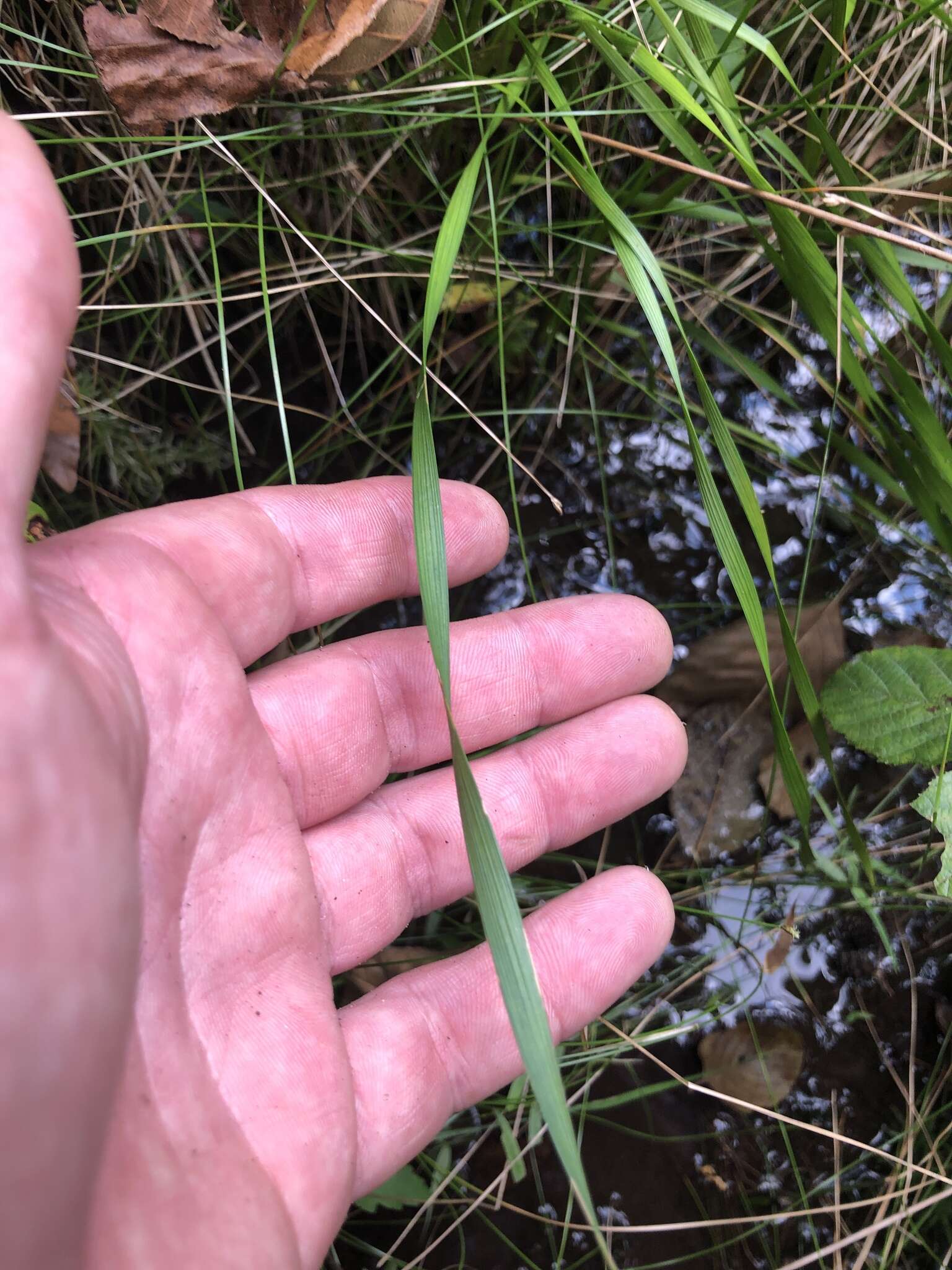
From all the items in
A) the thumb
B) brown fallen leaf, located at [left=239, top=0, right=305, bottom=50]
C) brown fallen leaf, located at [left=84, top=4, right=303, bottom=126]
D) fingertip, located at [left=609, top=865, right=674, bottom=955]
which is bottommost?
fingertip, located at [left=609, top=865, right=674, bottom=955]

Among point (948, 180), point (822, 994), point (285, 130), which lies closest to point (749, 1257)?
point (822, 994)

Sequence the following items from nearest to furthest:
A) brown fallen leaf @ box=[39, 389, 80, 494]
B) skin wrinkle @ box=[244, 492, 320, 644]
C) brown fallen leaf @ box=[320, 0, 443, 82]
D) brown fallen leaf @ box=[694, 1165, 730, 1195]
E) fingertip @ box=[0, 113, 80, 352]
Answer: fingertip @ box=[0, 113, 80, 352], brown fallen leaf @ box=[320, 0, 443, 82], skin wrinkle @ box=[244, 492, 320, 644], brown fallen leaf @ box=[39, 389, 80, 494], brown fallen leaf @ box=[694, 1165, 730, 1195]

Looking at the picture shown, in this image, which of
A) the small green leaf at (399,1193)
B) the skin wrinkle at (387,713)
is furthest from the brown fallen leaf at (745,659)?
the small green leaf at (399,1193)

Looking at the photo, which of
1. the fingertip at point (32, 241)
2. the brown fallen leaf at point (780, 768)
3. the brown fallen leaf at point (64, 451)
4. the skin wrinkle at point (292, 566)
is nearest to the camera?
the fingertip at point (32, 241)

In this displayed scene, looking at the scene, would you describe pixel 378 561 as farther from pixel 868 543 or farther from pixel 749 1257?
pixel 749 1257

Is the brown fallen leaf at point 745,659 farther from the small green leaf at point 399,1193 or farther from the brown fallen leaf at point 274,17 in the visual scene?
the brown fallen leaf at point 274,17

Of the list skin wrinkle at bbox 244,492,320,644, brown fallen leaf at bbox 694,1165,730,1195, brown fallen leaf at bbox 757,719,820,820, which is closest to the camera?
skin wrinkle at bbox 244,492,320,644

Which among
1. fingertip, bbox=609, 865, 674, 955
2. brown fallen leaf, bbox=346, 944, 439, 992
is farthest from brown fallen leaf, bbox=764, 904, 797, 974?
brown fallen leaf, bbox=346, 944, 439, 992

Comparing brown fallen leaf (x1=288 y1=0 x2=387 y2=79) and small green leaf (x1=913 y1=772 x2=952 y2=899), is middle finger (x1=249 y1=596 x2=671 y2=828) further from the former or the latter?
brown fallen leaf (x1=288 y1=0 x2=387 y2=79)
